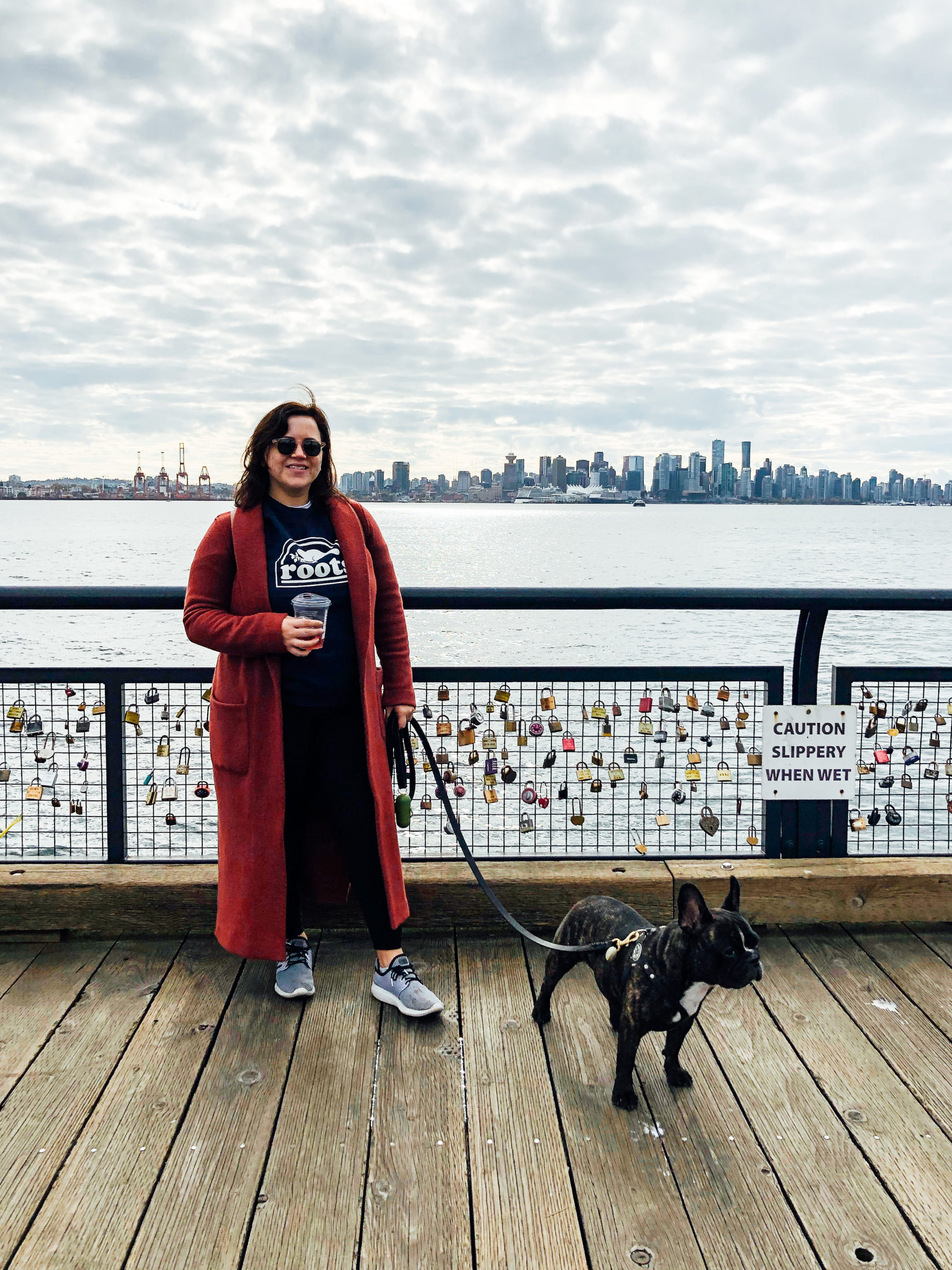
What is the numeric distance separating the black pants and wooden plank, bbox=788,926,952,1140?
4.02ft

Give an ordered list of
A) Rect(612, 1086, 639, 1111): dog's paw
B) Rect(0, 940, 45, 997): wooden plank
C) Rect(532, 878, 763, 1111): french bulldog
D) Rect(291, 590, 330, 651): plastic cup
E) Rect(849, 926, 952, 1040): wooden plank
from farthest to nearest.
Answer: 1. Rect(0, 940, 45, 997): wooden plank
2. Rect(849, 926, 952, 1040): wooden plank
3. Rect(291, 590, 330, 651): plastic cup
4. Rect(612, 1086, 639, 1111): dog's paw
5. Rect(532, 878, 763, 1111): french bulldog

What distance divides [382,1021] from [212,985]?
0.51 meters

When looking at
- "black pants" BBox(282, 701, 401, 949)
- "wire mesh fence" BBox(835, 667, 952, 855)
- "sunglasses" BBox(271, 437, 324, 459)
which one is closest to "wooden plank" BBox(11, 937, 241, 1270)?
"black pants" BBox(282, 701, 401, 949)

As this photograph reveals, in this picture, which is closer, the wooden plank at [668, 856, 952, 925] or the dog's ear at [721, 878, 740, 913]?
the dog's ear at [721, 878, 740, 913]

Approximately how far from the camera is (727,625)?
25.0m

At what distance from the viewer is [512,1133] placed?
5.83ft

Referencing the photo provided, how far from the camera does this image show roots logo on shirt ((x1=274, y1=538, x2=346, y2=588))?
7.43ft

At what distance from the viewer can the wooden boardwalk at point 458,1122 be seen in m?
1.51

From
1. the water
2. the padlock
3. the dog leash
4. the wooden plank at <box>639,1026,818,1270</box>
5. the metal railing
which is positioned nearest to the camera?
the wooden plank at <box>639,1026,818,1270</box>

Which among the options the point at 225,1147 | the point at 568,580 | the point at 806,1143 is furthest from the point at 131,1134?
the point at 568,580

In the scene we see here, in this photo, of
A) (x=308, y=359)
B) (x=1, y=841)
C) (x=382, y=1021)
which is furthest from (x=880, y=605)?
(x=308, y=359)

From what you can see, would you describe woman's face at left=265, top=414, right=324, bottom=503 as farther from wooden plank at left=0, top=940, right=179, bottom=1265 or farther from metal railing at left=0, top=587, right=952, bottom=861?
wooden plank at left=0, top=940, right=179, bottom=1265

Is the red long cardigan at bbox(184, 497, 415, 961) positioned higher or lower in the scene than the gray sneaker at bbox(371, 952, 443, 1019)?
higher

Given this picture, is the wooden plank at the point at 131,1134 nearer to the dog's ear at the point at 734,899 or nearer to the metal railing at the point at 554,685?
the metal railing at the point at 554,685
